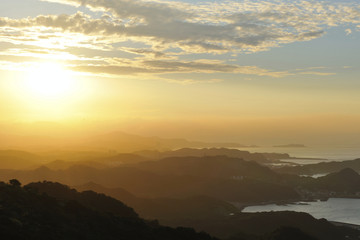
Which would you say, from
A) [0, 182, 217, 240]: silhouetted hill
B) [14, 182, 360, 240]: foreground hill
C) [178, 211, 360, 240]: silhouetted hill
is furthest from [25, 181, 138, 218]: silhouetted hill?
[178, 211, 360, 240]: silhouetted hill

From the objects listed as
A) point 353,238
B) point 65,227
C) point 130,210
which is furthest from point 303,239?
point 65,227

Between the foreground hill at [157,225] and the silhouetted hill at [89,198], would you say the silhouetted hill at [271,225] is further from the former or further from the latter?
the silhouetted hill at [89,198]

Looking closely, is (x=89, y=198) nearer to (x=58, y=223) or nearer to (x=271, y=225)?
(x=58, y=223)

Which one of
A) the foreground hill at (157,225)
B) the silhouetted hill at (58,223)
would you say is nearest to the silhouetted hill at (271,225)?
the foreground hill at (157,225)

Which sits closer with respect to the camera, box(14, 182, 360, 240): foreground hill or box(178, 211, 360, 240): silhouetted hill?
box(14, 182, 360, 240): foreground hill

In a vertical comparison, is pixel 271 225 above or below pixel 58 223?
below

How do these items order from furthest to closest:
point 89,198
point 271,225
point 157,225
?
point 271,225 < point 89,198 < point 157,225

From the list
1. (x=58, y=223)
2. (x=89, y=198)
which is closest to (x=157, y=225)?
(x=89, y=198)

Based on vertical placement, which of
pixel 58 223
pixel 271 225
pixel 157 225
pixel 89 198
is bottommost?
pixel 271 225

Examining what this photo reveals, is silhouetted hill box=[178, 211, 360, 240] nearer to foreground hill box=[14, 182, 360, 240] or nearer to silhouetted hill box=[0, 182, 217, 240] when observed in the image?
foreground hill box=[14, 182, 360, 240]
